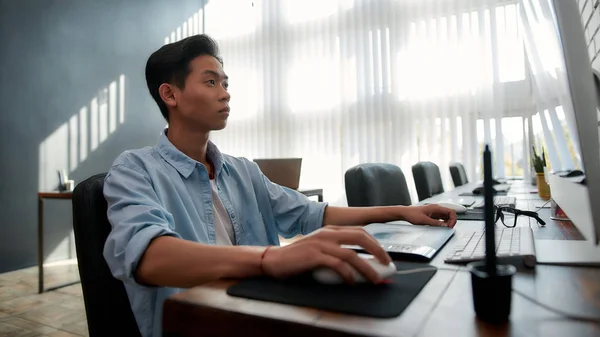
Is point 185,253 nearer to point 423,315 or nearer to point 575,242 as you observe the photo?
point 423,315

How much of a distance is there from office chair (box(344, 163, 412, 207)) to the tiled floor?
1510 mm

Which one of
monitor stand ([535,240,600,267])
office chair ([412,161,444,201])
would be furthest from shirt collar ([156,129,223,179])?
office chair ([412,161,444,201])

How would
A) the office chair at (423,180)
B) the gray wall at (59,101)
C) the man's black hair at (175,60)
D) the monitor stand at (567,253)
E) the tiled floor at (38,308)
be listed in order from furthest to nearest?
the gray wall at (59,101)
the office chair at (423,180)
the tiled floor at (38,308)
the man's black hair at (175,60)
the monitor stand at (567,253)

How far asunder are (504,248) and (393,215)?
14.8 inches

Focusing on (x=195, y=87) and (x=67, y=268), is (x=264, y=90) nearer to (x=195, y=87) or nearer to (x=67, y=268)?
(x=67, y=268)

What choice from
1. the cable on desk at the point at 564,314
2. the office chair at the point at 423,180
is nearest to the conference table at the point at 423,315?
the cable on desk at the point at 564,314

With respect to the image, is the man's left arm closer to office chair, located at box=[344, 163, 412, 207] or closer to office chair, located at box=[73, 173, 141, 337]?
office chair, located at box=[344, 163, 412, 207]

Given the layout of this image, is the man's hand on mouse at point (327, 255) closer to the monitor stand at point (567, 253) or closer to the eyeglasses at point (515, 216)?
the monitor stand at point (567, 253)

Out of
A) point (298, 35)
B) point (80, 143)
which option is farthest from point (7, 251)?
point (298, 35)

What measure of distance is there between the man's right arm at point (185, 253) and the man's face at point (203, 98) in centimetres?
36

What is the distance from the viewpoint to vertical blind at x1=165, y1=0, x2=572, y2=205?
3773 millimetres

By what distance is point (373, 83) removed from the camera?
427cm

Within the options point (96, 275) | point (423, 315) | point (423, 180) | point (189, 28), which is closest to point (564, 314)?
point (423, 315)

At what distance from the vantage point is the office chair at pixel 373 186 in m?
1.51
